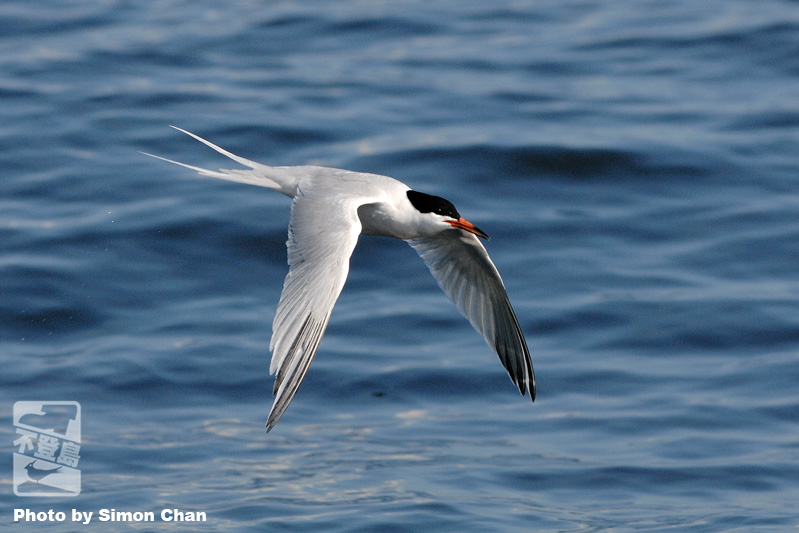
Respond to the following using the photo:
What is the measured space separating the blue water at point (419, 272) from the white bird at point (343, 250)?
1.32 meters

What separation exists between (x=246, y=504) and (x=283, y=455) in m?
0.84

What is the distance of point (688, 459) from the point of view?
8.37 metres

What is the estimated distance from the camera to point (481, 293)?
23.7 ft

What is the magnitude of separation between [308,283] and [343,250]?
0.23 meters

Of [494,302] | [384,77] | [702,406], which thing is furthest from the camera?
[384,77]

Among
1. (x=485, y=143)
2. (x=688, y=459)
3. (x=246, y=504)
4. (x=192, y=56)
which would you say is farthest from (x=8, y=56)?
(x=688, y=459)

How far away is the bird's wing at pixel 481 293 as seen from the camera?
23.3ft

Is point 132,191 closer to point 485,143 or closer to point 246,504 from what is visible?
point 485,143

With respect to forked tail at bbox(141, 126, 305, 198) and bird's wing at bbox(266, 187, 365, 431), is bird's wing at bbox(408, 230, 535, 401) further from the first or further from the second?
bird's wing at bbox(266, 187, 365, 431)

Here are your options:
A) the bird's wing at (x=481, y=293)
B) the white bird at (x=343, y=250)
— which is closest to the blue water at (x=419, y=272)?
the bird's wing at (x=481, y=293)

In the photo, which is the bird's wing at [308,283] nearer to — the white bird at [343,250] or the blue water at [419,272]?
the white bird at [343,250]

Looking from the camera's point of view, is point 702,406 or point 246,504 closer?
point 246,504

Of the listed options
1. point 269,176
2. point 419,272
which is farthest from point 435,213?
point 419,272

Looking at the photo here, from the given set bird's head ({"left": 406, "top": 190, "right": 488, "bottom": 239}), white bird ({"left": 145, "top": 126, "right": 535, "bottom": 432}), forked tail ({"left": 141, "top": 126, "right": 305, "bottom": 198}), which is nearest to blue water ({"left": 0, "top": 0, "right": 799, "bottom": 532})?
white bird ({"left": 145, "top": 126, "right": 535, "bottom": 432})
